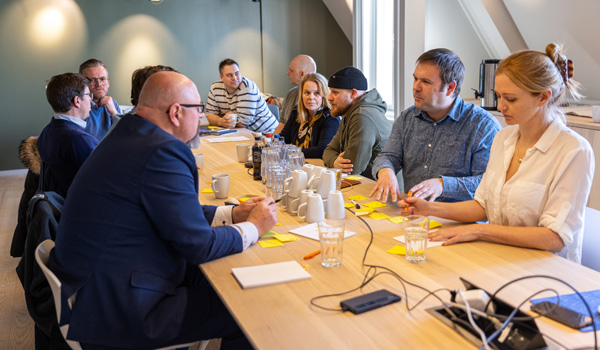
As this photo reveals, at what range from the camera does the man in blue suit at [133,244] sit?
1706 millimetres

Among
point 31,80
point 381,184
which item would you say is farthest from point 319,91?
point 31,80

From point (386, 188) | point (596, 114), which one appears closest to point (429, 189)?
point (386, 188)

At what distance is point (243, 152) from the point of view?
354cm

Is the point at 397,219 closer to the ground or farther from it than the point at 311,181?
closer to the ground

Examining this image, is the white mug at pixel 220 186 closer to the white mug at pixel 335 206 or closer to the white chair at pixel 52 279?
the white mug at pixel 335 206

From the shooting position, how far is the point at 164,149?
5.73 feet

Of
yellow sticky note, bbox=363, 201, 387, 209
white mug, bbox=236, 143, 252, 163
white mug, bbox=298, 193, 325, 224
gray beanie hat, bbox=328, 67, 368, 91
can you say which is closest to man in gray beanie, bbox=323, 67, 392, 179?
gray beanie hat, bbox=328, 67, 368, 91

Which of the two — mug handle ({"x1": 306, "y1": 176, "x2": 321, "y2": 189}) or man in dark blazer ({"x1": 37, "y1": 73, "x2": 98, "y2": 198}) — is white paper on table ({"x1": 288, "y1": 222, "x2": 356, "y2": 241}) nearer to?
mug handle ({"x1": 306, "y1": 176, "x2": 321, "y2": 189})

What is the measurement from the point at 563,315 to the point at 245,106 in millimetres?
4542

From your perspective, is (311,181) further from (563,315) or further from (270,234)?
(563,315)

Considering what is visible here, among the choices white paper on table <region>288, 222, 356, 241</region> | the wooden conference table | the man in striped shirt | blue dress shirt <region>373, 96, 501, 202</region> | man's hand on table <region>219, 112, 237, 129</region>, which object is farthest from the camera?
the man in striped shirt

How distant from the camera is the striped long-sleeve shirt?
558 centimetres

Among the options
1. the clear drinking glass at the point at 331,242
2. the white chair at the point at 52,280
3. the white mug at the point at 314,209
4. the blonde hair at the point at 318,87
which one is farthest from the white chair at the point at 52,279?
the blonde hair at the point at 318,87

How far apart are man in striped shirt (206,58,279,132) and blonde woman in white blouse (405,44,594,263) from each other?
374 cm
